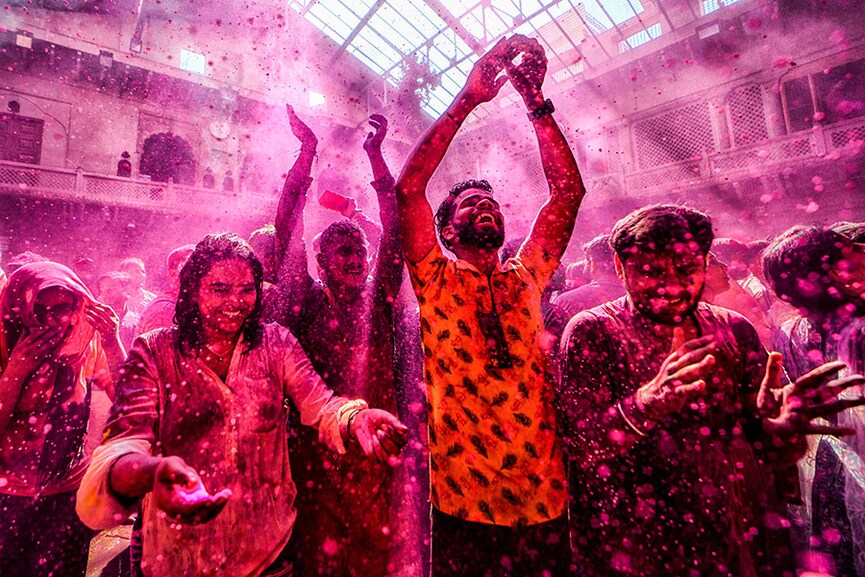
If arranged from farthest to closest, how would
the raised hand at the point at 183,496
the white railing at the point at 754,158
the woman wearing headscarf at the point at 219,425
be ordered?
1. the white railing at the point at 754,158
2. the woman wearing headscarf at the point at 219,425
3. the raised hand at the point at 183,496

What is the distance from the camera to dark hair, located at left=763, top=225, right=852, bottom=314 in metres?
2.17

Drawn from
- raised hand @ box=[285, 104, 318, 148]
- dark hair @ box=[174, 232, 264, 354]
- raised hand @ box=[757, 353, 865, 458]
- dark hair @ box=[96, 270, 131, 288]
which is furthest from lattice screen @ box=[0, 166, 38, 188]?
raised hand @ box=[757, 353, 865, 458]

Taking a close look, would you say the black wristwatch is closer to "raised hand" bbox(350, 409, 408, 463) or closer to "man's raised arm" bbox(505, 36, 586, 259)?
"man's raised arm" bbox(505, 36, 586, 259)

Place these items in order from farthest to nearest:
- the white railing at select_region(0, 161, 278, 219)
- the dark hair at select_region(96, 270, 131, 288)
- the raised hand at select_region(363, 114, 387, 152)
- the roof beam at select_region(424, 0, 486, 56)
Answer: the roof beam at select_region(424, 0, 486, 56) → the white railing at select_region(0, 161, 278, 219) → the dark hair at select_region(96, 270, 131, 288) → the raised hand at select_region(363, 114, 387, 152)

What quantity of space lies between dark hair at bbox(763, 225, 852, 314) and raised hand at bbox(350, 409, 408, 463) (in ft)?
8.31

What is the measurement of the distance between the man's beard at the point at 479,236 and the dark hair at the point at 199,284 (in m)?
1.12

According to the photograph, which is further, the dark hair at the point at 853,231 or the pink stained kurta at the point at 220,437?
the dark hair at the point at 853,231

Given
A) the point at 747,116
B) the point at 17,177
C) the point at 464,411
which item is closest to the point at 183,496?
the point at 464,411

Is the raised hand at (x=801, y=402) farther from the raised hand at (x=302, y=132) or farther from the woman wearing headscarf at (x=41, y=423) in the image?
the woman wearing headscarf at (x=41, y=423)

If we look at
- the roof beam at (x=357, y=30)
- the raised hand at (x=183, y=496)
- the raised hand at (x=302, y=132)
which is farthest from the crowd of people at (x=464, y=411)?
the roof beam at (x=357, y=30)

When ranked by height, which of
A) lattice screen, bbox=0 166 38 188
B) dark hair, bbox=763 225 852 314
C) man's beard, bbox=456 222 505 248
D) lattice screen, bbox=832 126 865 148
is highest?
lattice screen, bbox=0 166 38 188

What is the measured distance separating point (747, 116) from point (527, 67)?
16020 millimetres

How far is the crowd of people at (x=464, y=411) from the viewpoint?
1497mm

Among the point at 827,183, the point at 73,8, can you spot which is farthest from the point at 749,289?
the point at 73,8
